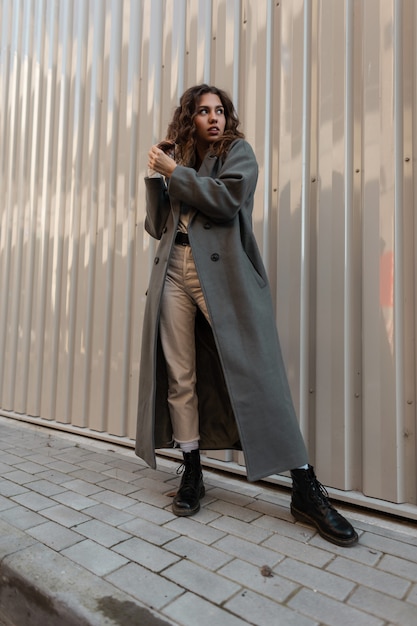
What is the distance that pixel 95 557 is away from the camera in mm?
1659

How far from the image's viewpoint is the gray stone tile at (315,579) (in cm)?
144

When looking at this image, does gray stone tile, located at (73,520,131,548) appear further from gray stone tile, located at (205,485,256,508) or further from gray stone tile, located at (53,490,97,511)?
gray stone tile, located at (205,485,256,508)

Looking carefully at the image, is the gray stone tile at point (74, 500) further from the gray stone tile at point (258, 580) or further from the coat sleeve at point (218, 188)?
the coat sleeve at point (218, 188)

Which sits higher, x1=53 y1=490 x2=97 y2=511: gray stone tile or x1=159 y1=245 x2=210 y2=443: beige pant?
x1=159 y1=245 x2=210 y2=443: beige pant

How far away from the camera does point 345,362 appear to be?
7.25 ft

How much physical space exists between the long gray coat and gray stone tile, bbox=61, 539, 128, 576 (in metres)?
0.44

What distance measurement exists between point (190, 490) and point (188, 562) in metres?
0.49

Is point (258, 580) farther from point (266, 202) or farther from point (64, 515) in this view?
point (266, 202)

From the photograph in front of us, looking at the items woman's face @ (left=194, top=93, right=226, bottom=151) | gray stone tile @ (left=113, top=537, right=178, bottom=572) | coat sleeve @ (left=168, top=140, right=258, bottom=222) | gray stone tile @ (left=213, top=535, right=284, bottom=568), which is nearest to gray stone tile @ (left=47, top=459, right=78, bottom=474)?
gray stone tile @ (left=113, top=537, right=178, bottom=572)

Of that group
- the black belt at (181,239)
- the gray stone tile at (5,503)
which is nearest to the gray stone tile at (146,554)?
the gray stone tile at (5,503)

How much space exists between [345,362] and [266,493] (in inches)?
32.2

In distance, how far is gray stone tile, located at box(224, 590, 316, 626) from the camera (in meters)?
1.29

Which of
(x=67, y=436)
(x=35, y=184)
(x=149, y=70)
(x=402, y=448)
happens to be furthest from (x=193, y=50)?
(x=67, y=436)

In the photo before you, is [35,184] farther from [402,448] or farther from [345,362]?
[402,448]
